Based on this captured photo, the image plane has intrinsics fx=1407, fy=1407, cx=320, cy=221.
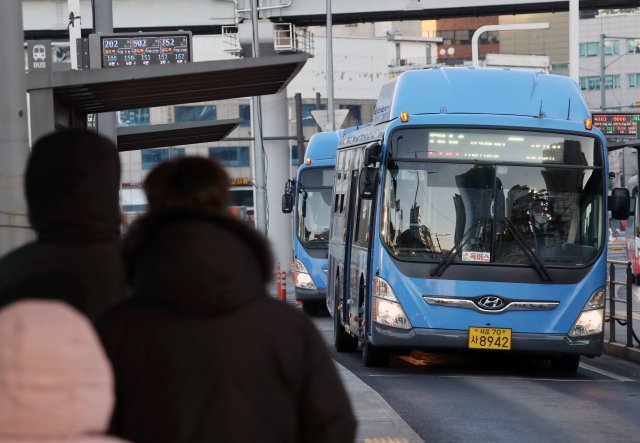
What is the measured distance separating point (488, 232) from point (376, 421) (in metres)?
4.95

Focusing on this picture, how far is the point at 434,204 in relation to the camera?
1552 centimetres

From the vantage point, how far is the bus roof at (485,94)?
53.4 ft

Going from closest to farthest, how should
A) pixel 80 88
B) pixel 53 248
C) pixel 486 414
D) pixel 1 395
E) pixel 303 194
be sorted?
pixel 1 395 < pixel 53 248 < pixel 80 88 < pixel 486 414 < pixel 303 194

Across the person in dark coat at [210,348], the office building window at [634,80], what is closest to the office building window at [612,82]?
the office building window at [634,80]

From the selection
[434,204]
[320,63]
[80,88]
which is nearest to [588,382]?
[434,204]

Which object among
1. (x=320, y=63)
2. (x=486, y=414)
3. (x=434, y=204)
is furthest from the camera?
(x=320, y=63)

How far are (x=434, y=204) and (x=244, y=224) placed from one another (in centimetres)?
1195

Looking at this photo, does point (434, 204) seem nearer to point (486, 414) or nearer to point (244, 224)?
point (486, 414)

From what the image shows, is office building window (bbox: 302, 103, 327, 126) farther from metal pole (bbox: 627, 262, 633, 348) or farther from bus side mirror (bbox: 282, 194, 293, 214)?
metal pole (bbox: 627, 262, 633, 348)

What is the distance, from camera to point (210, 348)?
3559 millimetres

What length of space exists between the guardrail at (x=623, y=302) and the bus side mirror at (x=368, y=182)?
4.11 meters

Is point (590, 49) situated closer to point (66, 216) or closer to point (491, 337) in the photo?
point (491, 337)

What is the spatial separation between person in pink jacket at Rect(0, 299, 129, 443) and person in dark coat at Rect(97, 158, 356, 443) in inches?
33.3

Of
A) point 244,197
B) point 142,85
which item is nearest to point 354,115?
point 244,197
